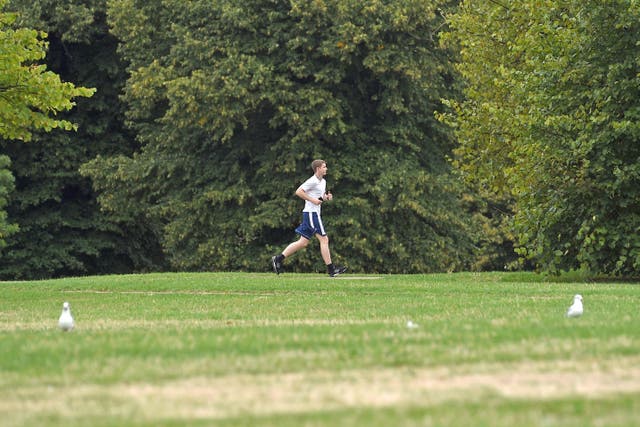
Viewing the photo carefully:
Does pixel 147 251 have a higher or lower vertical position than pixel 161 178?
lower

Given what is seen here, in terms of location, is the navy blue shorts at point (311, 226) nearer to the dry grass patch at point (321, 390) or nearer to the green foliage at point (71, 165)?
the dry grass patch at point (321, 390)

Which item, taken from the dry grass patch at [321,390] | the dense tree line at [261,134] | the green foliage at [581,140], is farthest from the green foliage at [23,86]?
the dry grass patch at [321,390]

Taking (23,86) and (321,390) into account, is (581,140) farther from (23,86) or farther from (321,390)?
(321,390)

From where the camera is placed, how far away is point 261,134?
137 ft

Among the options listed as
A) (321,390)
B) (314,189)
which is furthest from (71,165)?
(321,390)

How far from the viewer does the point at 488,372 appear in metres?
9.04

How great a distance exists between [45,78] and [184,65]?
64.5 feet

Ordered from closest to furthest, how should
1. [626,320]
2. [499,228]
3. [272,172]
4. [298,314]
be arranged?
[626,320] < [298,314] < [272,172] < [499,228]

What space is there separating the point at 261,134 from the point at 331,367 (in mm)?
32638

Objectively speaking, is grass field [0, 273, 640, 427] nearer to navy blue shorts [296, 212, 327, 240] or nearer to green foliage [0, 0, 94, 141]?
green foliage [0, 0, 94, 141]

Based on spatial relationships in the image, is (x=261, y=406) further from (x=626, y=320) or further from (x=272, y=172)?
(x=272, y=172)

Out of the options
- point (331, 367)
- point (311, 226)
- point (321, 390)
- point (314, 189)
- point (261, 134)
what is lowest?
point (311, 226)

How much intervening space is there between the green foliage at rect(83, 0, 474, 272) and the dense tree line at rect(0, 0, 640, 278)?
0.07 meters

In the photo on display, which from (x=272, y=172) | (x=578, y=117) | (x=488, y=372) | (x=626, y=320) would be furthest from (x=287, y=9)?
(x=488, y=372)
